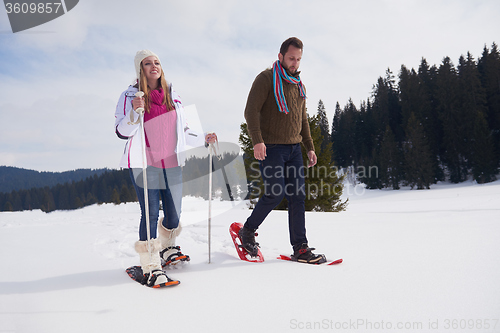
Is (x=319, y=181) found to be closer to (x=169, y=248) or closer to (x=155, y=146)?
(x=169, y=248)

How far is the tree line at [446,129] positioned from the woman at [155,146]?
112 ft

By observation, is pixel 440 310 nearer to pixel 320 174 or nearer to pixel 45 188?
pixel 320 174

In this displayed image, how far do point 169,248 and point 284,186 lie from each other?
120cm

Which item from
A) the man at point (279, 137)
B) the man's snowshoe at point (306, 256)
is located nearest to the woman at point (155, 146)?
the man at point (279, 137)

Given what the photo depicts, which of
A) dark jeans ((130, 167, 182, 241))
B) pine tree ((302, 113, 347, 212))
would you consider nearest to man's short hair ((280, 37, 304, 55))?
dark jeans ((130, 167, 182, 241))

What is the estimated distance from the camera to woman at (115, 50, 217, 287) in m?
2.26

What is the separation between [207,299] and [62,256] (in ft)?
7.08

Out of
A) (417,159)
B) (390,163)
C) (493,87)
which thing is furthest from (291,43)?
(493,87)

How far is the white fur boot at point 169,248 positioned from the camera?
258 centimetres

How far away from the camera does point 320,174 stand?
12070mm

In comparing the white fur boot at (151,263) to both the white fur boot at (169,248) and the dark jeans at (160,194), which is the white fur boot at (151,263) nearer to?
the dark jeans at (160,194)

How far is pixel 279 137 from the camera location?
9.10 ft

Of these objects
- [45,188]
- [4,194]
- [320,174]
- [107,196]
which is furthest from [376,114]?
[4,194]

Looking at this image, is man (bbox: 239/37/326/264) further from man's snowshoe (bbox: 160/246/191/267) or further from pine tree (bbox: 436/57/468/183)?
pine tree (bbox: 436/57/468/183)
